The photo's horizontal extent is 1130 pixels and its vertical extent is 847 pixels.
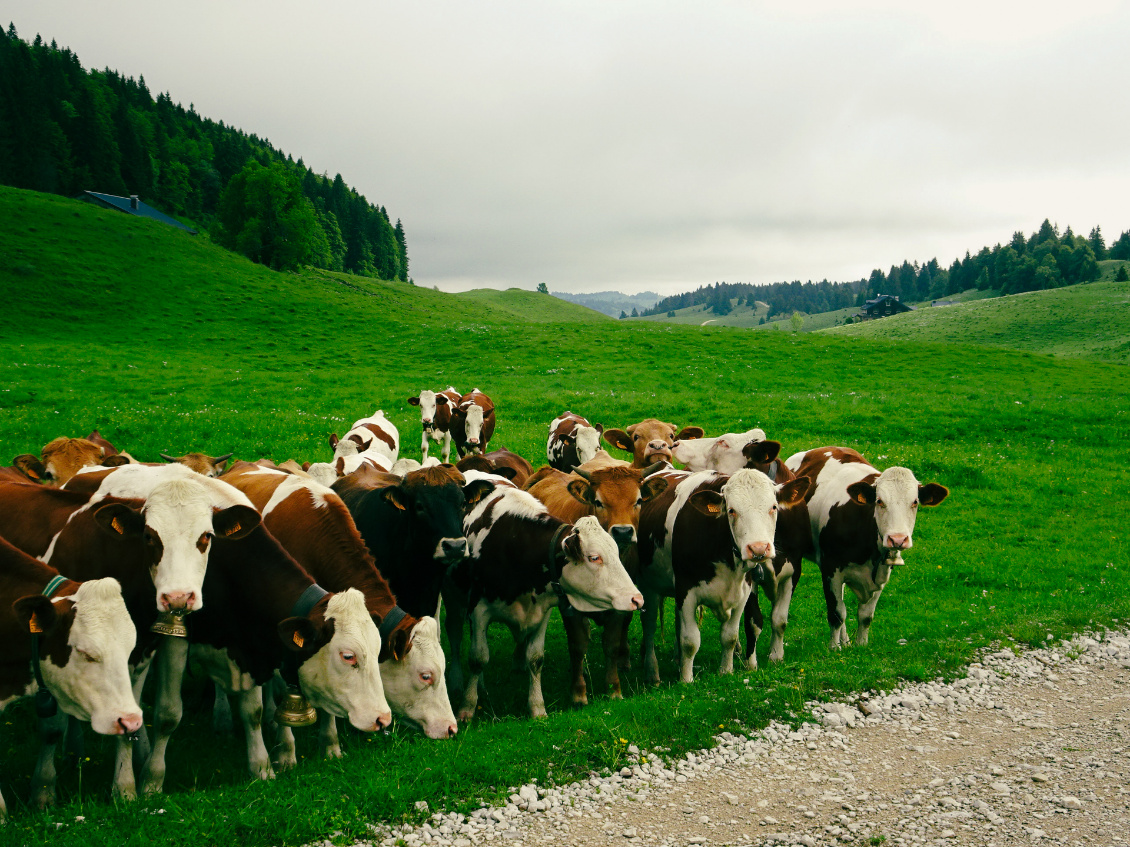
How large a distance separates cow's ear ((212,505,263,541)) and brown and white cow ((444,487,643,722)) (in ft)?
8.59

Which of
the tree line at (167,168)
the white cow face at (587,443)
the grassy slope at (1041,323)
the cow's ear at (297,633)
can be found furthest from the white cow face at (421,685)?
the tree line at (167,168)

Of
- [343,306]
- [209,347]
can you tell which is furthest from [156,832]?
[343,306]

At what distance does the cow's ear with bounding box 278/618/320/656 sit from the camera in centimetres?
530

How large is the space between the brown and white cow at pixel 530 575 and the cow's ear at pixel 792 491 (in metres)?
2.18

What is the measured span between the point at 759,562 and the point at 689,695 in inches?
60.7

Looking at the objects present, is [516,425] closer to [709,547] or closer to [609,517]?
[609,517]

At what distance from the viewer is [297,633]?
210 inches

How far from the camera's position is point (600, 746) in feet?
20.6

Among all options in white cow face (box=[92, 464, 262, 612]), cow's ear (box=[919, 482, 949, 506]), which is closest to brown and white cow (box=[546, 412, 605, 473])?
cow's ear (box=[919, 482, 949, 506])

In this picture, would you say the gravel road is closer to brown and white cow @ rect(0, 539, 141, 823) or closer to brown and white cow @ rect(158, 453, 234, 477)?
brown and white cow @ rect(0, 539, 141, 823)

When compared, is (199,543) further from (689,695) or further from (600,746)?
(689,695)

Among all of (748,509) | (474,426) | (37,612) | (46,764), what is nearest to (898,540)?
(748,509)

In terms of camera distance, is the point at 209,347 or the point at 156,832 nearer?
the point at 156,832

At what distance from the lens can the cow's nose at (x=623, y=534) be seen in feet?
24.4
